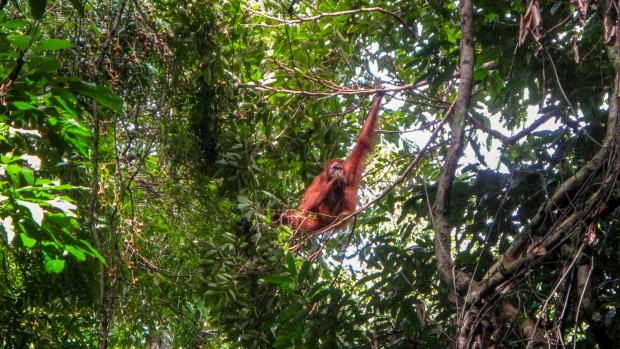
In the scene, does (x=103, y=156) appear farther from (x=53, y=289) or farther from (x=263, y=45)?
(x=263, y=45)

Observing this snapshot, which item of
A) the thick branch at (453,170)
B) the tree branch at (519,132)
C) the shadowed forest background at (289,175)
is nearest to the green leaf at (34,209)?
the shadowed forest background at (289,175)

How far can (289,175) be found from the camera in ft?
22.0

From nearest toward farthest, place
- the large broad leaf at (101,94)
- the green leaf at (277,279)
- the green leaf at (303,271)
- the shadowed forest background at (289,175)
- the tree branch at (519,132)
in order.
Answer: the large broad leaf at (101,94), the shadowed forest background at (289,175), the green leaf at (277,279), the green leaf at (303,271), the tree branch at (519,132)

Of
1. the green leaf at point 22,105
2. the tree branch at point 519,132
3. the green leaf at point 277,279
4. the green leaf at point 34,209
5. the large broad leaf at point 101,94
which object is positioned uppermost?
the tree branch at point 519,132

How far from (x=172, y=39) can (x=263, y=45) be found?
888 millimetres

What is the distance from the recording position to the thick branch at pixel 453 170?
10.3ft

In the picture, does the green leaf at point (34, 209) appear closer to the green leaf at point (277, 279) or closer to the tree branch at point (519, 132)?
the green leaf at point (277, 279)

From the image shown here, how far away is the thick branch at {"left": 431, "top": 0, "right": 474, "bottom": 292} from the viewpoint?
10.3 ft

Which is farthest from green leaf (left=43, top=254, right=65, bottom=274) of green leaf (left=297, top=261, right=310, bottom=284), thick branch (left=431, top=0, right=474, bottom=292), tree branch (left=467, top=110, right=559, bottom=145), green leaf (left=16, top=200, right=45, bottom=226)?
tree branch (left=467, top=110, right=559, bottom=145)

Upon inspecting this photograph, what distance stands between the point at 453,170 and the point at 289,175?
3.46 metres

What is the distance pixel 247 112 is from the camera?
19.3 ft

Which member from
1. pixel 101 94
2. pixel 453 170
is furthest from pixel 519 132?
pixel 101 94

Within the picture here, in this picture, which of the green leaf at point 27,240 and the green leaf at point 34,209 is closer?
the green leaf at point 34,209

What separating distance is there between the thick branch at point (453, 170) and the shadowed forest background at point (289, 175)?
1cm
